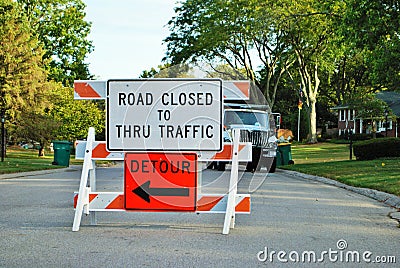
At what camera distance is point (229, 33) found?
52.2 metres

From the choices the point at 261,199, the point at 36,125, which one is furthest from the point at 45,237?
the point at 36,125

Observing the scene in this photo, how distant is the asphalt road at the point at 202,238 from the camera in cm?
742

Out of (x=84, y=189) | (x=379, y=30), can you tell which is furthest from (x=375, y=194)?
(x=379, y=30)

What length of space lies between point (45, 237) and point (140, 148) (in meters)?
1.79

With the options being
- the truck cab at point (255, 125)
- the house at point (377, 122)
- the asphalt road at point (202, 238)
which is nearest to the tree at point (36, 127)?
the truck cab at point (255, 125)

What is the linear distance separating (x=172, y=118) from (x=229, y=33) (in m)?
43.6

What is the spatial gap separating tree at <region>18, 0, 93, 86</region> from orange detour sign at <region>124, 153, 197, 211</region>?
170 ft

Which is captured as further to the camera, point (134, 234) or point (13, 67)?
point (13, 67)

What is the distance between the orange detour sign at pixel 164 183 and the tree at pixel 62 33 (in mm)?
51875

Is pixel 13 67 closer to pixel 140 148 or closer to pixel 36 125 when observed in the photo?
pixel 36 125

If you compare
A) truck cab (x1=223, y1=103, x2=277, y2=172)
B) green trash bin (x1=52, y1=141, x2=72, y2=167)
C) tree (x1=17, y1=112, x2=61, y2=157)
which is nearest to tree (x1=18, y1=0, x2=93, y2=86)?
tree (x1=17, y1=112, x2=61, y2=157)

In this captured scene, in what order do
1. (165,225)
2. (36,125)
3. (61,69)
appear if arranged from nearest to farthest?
1. (165,225)
2. (36,125)
3. (61,69)

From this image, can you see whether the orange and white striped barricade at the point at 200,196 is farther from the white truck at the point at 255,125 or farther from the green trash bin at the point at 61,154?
the green trash bin at the point at 61,154

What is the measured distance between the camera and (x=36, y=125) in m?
45.5
